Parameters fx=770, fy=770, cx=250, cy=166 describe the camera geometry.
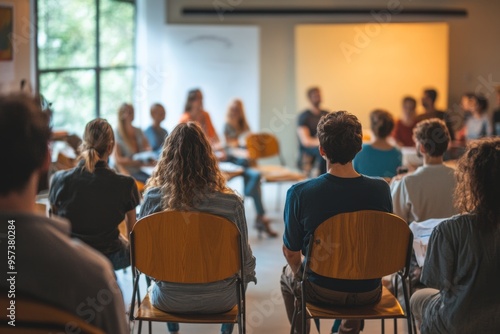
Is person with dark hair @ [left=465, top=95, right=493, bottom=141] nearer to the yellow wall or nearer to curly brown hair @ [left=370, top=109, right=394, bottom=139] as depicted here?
the yellow wall

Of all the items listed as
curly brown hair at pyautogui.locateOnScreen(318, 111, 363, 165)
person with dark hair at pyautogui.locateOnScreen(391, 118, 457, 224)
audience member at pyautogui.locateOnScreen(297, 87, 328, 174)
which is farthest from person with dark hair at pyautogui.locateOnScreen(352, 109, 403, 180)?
audience member at pyautogui.locateOnScreen(297, 87, 328, 174)

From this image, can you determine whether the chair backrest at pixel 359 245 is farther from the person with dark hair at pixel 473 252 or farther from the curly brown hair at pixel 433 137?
the curly brown hair at pixel 433 137

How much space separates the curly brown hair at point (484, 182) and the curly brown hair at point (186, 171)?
1086 mm

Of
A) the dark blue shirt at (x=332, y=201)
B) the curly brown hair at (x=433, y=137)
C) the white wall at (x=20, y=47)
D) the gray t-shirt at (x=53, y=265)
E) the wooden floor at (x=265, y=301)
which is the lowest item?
the wooden floor at (x=265, y=301)

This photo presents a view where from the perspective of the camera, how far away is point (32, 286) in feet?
4.69

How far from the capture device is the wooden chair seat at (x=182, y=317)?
10.3 ft

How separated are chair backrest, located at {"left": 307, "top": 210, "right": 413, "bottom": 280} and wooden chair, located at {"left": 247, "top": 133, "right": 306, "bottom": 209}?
401 centimetres

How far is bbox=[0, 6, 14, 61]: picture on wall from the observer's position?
593 centimetres

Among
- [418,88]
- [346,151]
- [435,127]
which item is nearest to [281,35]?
[418,88]

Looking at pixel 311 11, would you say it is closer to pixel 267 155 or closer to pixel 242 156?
pixel 267 155

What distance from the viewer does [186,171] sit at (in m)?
3.40

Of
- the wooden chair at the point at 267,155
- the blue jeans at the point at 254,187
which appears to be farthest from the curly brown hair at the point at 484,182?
the wooden chair at the point at 267,155

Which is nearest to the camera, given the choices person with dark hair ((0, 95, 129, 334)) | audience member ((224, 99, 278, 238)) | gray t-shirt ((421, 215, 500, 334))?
→ person with dark hair ((0, 95, 129, 334))

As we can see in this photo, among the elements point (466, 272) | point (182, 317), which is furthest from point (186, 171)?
point (466, 272)
